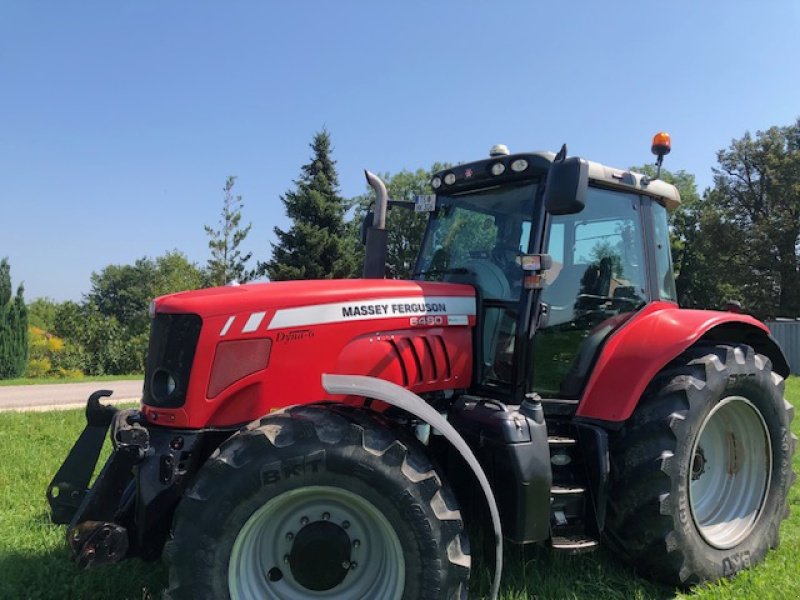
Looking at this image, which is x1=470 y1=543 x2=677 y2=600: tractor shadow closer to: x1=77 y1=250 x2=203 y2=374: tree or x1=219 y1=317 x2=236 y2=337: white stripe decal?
x1=219 y1=317 x2=236 y2=337: white stripe decal

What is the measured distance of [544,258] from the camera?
314cm

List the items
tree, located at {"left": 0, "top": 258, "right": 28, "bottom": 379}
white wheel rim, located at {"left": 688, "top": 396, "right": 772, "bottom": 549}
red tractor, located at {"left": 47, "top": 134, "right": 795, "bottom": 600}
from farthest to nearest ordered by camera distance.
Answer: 1. tree, located at {"left": 0, "top": 258, "right": 28, "bottom": 379}
2. white wheel rim, located at {"left": 688, "top": 396, "right": 772, "bottom": 549}
3. red tractor, located at {"left": 47, "top": 134, "right": 795, "bottom": 600}

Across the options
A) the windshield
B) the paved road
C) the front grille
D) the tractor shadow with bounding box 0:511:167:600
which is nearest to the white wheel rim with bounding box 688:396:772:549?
the windshield

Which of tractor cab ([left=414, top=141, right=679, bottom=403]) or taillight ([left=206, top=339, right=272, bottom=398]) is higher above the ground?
tractor cab ([left=414, top=141, right=679, bottom=403])

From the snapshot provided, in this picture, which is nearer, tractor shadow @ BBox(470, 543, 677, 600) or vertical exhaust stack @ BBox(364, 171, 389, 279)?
tractor shadow @ BBox(470, 543, 677, 600)

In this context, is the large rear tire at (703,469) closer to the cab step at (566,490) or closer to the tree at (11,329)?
the cab step at (566,490)

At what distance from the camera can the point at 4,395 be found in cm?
1273

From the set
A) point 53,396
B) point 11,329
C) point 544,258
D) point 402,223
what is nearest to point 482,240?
point 544,258

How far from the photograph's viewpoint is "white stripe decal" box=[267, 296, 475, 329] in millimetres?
2865

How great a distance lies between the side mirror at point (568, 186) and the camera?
9.41 feet

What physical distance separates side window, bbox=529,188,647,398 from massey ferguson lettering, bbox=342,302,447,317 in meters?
0.56

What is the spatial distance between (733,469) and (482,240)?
7.03ft

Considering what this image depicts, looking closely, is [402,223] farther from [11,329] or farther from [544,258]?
[11,329]

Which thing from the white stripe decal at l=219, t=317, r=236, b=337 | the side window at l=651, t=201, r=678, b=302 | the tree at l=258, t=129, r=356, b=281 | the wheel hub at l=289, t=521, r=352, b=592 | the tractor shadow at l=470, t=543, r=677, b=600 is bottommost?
the tractor shadow at l=470, t=543, r=677, b=600
